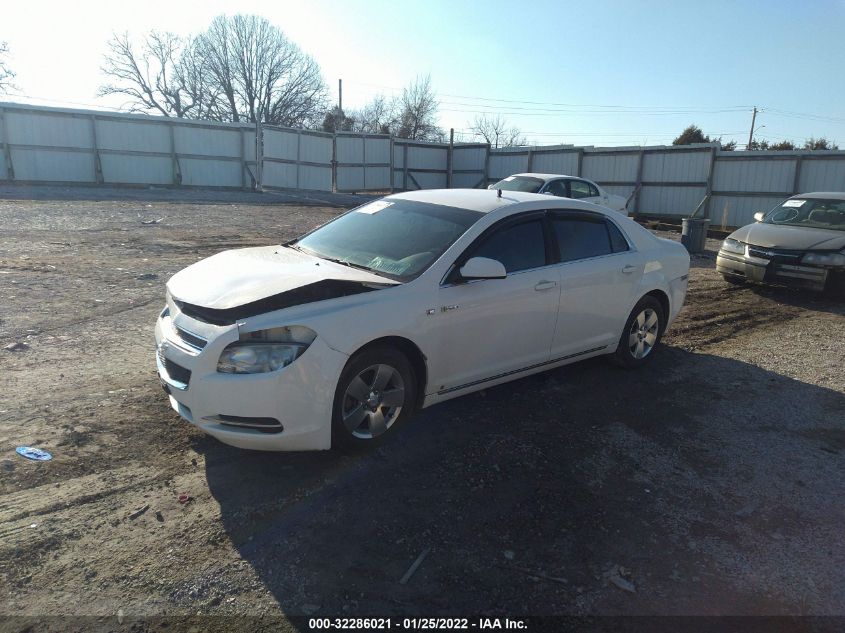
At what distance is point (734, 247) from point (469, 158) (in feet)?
67.3

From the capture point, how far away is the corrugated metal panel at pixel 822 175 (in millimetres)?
18688

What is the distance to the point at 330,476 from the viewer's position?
12.3 ft

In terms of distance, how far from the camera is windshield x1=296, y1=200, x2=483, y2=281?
4383mm

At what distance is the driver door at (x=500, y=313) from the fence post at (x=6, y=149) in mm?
23505

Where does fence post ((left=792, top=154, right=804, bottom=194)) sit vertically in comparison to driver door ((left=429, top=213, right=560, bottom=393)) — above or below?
above

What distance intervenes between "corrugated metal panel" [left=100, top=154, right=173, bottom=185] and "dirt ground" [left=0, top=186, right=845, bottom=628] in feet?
65.8

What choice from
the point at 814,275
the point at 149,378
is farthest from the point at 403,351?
the point at 814,275

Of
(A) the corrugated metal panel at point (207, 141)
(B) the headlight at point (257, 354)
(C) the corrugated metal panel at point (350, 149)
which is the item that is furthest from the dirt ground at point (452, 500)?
(C) the corrugated metal panel at point (350, 149)

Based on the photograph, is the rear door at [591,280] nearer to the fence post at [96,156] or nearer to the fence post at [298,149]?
the fence post at [96,156]

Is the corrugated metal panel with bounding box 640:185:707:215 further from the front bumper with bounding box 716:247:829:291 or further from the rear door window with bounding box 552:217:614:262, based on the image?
the rear door window with bounding box 552:217:614:262

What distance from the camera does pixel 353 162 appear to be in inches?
1132

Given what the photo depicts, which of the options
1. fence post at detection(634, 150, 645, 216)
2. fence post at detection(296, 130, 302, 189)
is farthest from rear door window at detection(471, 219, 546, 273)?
fence post at detection(296, 130, 302, 189)

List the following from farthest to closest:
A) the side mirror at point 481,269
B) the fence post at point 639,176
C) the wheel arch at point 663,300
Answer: the fence post at point 639,176
the wheel arch at point 663,300
the side mirror at point 481,269

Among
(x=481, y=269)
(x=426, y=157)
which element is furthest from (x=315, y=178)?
(x=481, y=269)
